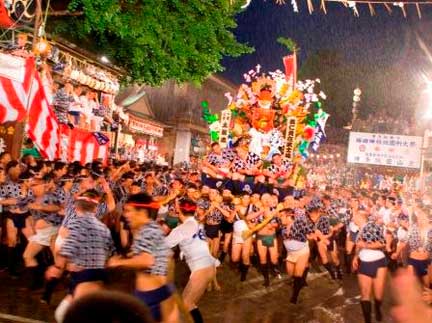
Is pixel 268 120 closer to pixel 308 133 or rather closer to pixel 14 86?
pixel 308 133

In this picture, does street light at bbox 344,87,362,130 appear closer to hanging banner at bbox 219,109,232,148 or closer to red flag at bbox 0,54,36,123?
hanging banner at bbox 219,109,232,148

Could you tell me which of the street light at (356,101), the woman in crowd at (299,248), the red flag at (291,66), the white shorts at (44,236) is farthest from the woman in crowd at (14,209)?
the street light at (356,101)

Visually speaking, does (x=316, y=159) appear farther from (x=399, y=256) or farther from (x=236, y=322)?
(x=236, y=322)

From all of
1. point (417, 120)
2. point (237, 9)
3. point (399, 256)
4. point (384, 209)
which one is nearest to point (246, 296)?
point (399, 256)

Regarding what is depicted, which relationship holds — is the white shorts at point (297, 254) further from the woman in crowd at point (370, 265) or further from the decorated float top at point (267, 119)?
the decorated float top at point (267, 119)

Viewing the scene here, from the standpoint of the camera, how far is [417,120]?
41312 millimetres

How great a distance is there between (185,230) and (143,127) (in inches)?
785

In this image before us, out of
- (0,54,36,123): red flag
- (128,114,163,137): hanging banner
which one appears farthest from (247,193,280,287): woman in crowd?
(128,114,163,137): hanging banner

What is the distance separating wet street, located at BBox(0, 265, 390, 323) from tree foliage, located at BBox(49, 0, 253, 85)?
6.69 metres

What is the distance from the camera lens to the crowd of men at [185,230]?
5207 millimetres

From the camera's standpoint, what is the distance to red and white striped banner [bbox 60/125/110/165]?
555 inches

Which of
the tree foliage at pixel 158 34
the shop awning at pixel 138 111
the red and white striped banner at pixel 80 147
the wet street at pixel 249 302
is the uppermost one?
the tree foliage at pixel 158 34

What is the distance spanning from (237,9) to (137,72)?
14.2ft

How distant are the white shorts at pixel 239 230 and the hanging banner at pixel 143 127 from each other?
13.5 meters
